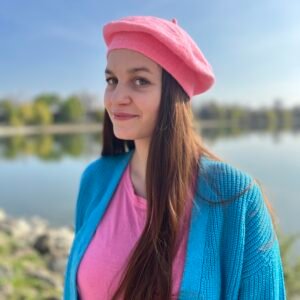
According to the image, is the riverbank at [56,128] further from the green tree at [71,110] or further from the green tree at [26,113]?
the green tree at [71,110]

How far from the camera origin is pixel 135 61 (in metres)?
1.12

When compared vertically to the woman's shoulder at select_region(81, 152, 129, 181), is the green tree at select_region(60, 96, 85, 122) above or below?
below

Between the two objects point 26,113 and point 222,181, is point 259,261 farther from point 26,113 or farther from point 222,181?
point 26,113

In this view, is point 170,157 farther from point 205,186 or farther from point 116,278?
point 116,278

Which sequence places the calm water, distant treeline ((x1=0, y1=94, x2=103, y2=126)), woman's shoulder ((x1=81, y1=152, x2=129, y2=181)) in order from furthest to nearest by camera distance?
distant treeline ((x1=0, y1=94, x2=103, y2=126))
the calm water
woman's shoulder ((x1=81, y1=152, x2=129, y2=181))

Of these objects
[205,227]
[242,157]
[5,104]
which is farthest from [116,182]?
[5,104]

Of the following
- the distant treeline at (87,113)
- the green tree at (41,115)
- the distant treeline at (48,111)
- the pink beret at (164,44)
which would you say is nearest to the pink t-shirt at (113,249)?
the pink beret at (164,44)

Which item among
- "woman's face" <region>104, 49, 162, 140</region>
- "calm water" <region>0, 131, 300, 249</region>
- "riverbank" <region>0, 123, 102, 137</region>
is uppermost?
"woman's face" <region>104, 49, 162, 140</region>

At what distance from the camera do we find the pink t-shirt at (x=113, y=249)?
1.12m

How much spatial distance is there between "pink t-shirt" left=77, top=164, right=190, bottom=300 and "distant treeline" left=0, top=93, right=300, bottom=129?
4553 cm

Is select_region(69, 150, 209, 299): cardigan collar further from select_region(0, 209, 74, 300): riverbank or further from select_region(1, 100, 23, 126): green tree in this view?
select_region(1, 100, 23, 126): green tree

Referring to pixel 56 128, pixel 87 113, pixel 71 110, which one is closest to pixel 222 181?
pixel 56 128

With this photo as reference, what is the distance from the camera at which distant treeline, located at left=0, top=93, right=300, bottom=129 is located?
153ft

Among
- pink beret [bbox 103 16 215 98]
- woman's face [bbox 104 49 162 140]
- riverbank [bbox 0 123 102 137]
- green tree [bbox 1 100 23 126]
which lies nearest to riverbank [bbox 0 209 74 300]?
woman's face [bbox 104 49 162 140]
